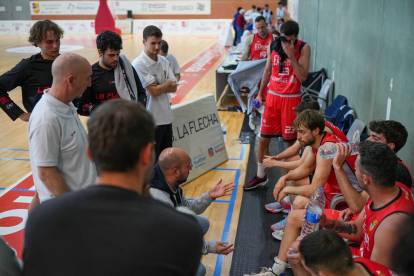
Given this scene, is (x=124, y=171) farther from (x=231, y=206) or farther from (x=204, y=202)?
(x=231, y=206)

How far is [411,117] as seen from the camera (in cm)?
336

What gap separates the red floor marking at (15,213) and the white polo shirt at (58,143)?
4.68ft

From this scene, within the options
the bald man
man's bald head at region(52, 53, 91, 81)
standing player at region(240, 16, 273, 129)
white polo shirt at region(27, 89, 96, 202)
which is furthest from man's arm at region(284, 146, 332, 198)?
standing player at region(240, 16, 273, 129)

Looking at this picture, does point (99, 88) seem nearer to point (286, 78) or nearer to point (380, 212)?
point (286, 78)

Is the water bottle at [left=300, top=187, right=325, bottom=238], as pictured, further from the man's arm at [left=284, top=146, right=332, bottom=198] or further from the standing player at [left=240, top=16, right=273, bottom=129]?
the standing player at [left=240, top=16, right=273, bottom=129]

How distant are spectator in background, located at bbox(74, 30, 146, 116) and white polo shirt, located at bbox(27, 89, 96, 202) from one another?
123 centimetres

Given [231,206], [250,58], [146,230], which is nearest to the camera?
[146,230]

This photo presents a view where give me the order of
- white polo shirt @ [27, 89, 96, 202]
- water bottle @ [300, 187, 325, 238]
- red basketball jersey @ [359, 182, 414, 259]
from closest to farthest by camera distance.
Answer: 1. red basketball jersey @ [359, 182, 414, 259]
2. white polo shirt @ [27, 89, 96, 202]
3. water bottle @ [300, 187, 325, 238]

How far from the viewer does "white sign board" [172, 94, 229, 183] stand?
5391 mm

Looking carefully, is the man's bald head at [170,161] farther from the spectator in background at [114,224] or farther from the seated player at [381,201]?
the spectator in background at [114,224]

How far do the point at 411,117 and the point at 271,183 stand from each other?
2.32 m

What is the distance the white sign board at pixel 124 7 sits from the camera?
2858 centimetres

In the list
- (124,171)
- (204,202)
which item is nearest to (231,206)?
(204,202)

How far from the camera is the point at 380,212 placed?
7.42 ft
